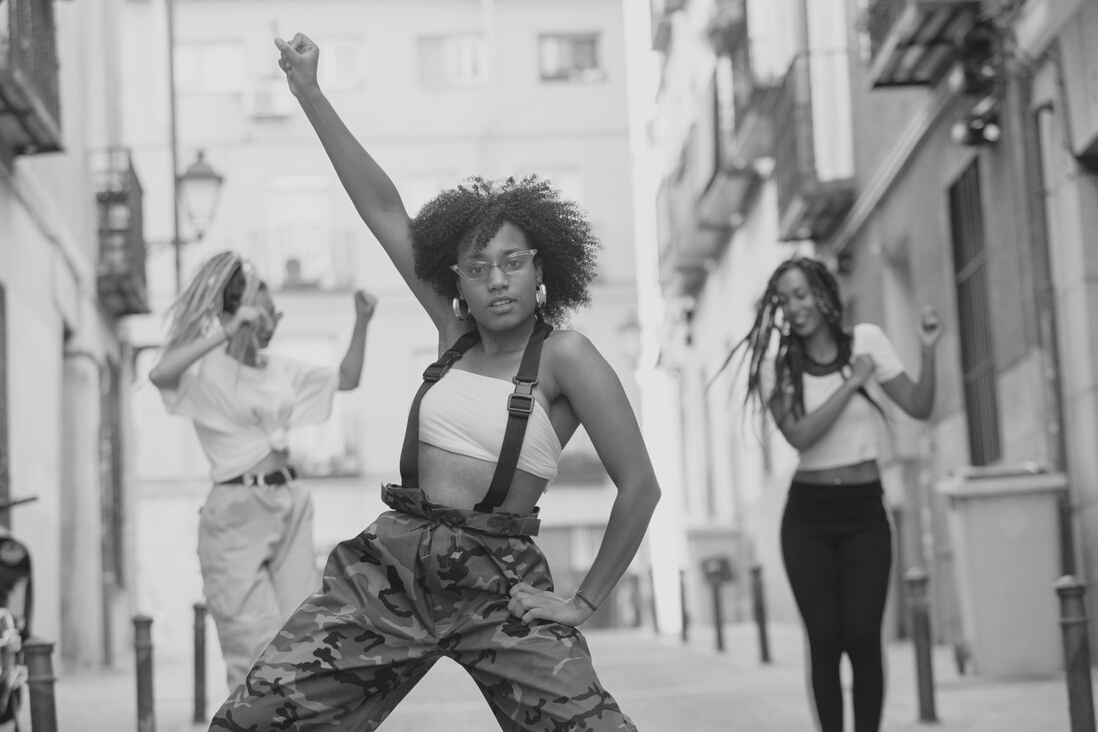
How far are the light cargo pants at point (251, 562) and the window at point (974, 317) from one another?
7.38 metres

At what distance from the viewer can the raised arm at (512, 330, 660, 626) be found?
420cm

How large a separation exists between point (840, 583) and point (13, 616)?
3.88 meters

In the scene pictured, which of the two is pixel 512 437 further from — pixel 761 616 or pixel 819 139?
pixel 819 139

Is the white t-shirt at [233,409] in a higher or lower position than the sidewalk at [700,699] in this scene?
higher

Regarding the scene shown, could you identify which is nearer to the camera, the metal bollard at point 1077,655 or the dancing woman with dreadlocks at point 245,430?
the metal bollard at point 1077,655

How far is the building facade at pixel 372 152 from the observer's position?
37344 mm

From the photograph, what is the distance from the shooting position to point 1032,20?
1237 cm

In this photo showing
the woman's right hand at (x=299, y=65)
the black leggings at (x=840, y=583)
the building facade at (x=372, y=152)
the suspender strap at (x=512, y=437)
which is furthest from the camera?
the building facade at (x=372, y=152)

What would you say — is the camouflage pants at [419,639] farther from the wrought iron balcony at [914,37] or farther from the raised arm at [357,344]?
the wrought iron balcony at [914,37]

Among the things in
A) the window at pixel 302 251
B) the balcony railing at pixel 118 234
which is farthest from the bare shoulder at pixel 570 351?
the window at pixel 302 251

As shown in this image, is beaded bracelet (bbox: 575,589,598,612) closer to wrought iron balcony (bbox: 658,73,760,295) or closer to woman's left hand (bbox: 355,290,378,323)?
woman's left hand (bbox: 355,290,378,323)

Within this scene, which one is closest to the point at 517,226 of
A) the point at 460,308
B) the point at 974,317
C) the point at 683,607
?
the point at 460,308

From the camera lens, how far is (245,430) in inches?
307

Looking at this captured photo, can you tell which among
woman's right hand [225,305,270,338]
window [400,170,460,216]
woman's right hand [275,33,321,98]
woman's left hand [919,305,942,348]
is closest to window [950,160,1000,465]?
woman's left hand [919,305,942,348]
